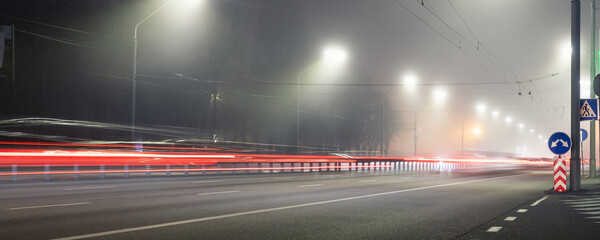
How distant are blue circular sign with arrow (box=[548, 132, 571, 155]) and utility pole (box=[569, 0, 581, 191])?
0.29m

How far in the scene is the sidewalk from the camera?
29.2 ft

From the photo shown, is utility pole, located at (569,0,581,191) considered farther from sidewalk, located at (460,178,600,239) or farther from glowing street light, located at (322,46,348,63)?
glowing street light, located at (322,46,348,63)

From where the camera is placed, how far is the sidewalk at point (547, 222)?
29.2 ft

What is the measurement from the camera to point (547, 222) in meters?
10.6

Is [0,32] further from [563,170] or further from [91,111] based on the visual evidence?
[91,111]

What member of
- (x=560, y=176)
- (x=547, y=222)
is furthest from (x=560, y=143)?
(x=547, y=222)

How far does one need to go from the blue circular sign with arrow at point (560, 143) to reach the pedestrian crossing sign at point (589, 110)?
1030 millimetres

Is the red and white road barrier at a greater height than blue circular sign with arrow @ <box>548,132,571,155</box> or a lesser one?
lesser

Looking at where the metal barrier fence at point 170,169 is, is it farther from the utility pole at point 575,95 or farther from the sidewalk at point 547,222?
A: the utility pole at point 575,95

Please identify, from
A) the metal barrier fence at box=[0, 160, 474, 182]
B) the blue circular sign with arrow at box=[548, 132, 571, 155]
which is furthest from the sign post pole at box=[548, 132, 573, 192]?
the metal barrier fence at box=[0, 160, 474, 182]

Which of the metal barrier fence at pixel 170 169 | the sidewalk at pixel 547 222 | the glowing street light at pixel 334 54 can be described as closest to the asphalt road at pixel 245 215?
the sidewalk at pixel 547 222

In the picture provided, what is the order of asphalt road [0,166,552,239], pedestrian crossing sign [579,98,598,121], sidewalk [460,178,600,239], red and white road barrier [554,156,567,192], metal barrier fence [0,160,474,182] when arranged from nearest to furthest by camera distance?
asphalt road [0,166,552,239] → sidewalk [460,178,600,239] → red and white road barrier [554,156,567,192] → pedestrian crossing sign [579,98,598,121] → metal barrier fence [0,160,474,182]

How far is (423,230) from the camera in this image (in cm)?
931

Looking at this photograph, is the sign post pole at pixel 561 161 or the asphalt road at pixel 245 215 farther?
the sign post pole at pixel 561 161
